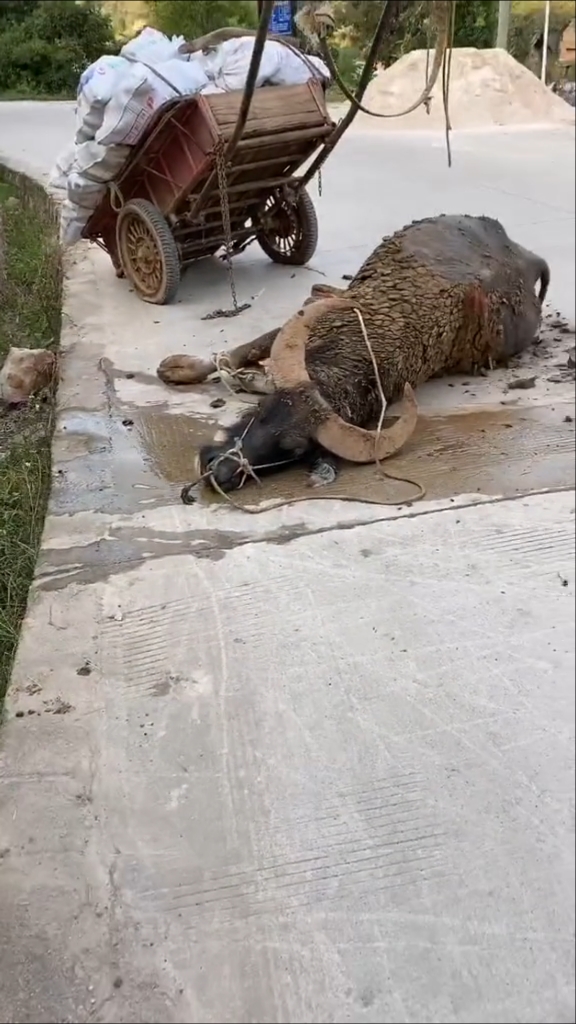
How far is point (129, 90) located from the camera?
4.18 m

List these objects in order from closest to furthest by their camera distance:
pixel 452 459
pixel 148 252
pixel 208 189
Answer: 1. pixel 452 459
2. pixel 208 189
3. pixel 148 252

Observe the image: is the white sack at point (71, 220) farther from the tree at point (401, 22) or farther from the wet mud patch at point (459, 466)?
the tree at point (401, 22)

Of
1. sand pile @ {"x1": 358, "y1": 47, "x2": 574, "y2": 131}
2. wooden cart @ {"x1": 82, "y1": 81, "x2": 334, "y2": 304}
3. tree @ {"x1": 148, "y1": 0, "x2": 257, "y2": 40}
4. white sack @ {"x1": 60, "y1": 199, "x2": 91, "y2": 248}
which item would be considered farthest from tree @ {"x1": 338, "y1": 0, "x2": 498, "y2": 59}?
white sack @ {"x1": 60, "y1": 199, "x2": 91, "y2": 248}

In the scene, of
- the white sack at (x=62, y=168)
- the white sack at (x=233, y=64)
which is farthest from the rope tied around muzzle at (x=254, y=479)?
the white sack at (x=62, y=168)

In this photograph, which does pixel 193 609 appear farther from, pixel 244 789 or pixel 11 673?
pixel 244 789

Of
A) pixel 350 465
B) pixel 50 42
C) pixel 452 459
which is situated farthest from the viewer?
pixel 350 465

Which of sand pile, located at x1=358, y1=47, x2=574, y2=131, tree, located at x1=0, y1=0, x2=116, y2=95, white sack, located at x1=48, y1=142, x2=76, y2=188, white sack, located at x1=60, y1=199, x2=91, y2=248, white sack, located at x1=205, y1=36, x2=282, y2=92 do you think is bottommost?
white sack, located at x1=60, y1=199, x2=91, y2=248

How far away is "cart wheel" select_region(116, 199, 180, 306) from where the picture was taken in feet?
17.1

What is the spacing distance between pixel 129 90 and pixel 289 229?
81.7 inches

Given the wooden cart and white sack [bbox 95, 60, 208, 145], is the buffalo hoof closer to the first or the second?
white sack [bbox 95, 60, 208, 145]

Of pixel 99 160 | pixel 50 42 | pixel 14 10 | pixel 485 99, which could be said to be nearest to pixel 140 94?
pixel 99 160

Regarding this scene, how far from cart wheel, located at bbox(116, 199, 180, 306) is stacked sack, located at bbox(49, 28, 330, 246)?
220mm

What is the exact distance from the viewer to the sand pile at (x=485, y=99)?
2.49 metres

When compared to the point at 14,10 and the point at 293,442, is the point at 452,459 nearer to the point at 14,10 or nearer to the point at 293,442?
the point at 293,442
